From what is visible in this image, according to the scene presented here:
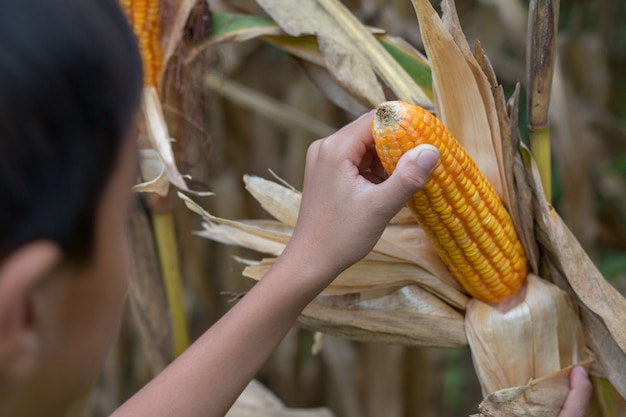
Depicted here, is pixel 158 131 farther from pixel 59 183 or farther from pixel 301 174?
pixel 301 174

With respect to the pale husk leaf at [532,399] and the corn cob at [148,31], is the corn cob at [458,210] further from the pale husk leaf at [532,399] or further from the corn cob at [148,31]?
the corn cob at [148,31]

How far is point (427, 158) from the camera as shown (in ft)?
2.04

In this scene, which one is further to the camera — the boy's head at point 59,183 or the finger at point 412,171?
the finger at point 412,171

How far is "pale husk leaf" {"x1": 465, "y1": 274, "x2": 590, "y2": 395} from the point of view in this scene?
791 mm

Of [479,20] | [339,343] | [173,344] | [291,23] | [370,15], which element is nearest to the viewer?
[291,23]

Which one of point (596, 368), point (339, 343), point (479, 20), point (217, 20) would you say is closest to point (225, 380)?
point (596, 368)

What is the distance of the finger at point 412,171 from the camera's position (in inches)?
24.5

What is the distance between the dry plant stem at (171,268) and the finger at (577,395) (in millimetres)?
553

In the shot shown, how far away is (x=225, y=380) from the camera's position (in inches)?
27.5

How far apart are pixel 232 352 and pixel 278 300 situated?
62mm

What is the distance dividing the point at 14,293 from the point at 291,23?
0.65 meters

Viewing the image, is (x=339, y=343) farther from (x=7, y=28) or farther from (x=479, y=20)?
(x=7, y=28)

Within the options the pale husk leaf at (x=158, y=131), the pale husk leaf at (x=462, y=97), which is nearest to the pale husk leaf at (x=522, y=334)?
the pale husk leaf at (x=462, y=97)

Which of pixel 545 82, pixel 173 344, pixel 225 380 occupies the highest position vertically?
pixel 545 82
